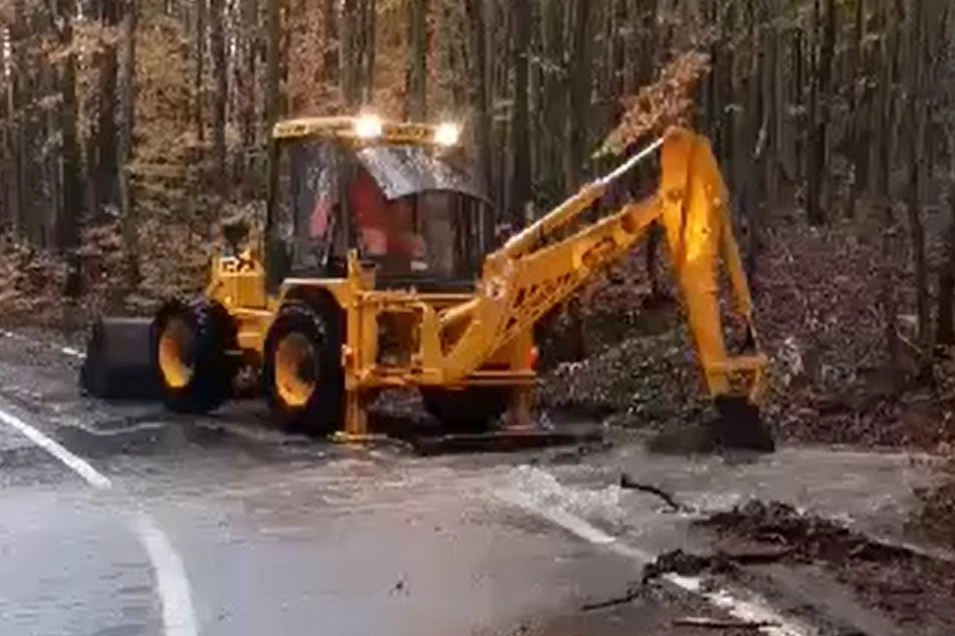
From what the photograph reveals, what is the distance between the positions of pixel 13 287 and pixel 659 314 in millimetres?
24041

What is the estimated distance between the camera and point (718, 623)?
8.64 metres

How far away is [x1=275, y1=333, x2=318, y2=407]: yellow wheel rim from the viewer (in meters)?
18.4

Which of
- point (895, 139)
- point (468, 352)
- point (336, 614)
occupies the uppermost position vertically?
point (895, 139)

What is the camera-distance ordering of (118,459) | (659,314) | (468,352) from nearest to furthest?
1. (118,459)
2. (468,352)
3. (659,314)

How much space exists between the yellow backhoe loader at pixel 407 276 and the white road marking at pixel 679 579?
2.93 meters

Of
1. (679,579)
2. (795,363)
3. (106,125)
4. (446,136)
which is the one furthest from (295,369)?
(106,125)

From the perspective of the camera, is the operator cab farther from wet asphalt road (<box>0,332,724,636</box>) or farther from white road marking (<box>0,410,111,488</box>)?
white road marking (<box>0,410,111,488</box>)

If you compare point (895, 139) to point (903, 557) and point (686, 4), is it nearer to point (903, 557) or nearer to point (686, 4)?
point (686, 4)

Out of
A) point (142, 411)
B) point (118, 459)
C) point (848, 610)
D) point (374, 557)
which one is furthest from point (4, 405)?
point (848, 610)

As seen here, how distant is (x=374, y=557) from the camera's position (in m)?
11.1

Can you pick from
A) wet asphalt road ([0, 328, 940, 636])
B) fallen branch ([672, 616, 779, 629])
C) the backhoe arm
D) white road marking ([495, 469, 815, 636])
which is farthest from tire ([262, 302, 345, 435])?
Answer: fallen branch ([672, 616, 779, 629])

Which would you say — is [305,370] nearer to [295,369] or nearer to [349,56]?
[295,369]

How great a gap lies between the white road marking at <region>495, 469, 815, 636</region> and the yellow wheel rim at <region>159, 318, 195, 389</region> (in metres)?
8.38

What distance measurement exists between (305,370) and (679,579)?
30.7 feet
